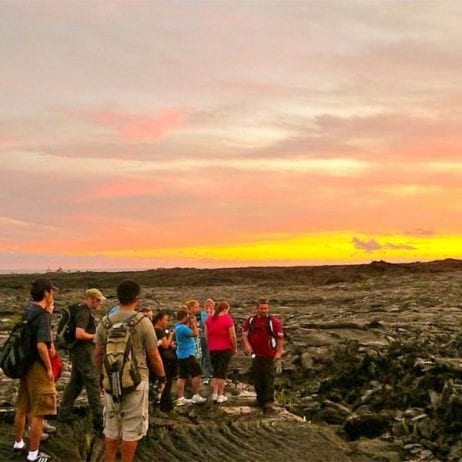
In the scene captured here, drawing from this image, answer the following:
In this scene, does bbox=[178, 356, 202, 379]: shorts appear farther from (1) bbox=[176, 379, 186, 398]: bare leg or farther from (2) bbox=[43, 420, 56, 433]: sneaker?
(2) bbox=[43, 420, 56, 433]: sneaker

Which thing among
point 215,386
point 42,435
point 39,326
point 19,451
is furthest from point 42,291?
point 215,386

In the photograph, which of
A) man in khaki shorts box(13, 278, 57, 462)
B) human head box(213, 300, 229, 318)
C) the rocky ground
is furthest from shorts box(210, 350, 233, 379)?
man in khaki shorts box(13, 278, 57, 462)

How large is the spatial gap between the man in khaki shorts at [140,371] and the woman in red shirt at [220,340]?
16.3 feet

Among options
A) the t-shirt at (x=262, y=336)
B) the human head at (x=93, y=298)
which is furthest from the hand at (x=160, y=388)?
the human head at (x=93, y=298)

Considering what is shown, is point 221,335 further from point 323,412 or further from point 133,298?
point 133,298

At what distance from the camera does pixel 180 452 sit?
38.6ft

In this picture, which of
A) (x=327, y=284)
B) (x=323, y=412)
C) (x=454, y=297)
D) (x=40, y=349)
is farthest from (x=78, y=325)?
(x=327, y=284)

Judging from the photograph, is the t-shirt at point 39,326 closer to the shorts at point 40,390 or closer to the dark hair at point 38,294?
the dark hair at point 38,294

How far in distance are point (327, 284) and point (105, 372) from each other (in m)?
41.9

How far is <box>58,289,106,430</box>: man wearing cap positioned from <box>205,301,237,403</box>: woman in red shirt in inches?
123

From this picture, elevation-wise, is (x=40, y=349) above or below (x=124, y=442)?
above

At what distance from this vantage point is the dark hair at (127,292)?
893 centimetres

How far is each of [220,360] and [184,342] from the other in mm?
963

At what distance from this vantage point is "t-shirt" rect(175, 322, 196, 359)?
45.0ft
